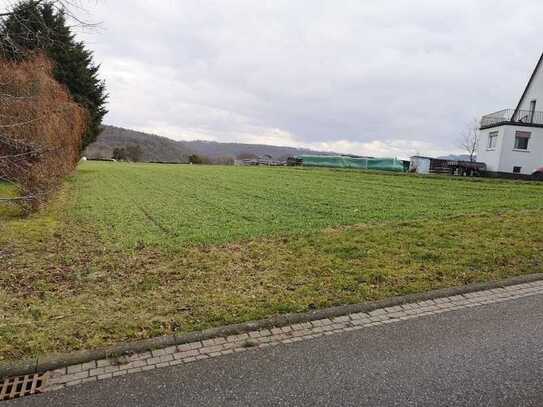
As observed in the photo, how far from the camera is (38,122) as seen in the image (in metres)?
11.2

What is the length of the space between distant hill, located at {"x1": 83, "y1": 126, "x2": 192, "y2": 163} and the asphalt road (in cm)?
6420

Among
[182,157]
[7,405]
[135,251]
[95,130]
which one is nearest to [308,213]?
[135,251]

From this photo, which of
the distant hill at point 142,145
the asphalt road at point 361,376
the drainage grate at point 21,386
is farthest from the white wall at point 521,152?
the distant hill at point 142,145

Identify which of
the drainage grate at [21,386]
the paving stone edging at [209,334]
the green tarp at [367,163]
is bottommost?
the drainage grate at [21,386]

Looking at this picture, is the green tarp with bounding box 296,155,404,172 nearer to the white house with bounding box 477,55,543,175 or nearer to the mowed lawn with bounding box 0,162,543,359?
the white house with bounding box 477,55,543,175

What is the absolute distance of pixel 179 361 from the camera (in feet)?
10.7

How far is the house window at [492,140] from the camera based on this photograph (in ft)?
90.8

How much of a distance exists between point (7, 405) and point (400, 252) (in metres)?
5.44

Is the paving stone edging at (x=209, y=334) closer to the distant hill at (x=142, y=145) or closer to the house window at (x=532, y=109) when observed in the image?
the house window at (x=532, y=109)

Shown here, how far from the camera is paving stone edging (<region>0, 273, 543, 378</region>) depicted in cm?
316

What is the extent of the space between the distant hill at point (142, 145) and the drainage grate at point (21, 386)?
63.6m

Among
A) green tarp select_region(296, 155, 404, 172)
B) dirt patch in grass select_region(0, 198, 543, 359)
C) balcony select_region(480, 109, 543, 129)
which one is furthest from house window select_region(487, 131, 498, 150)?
dirt patch in grass select_region(0, 198, 543, 359)

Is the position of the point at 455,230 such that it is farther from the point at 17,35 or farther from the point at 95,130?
the point at 95,130

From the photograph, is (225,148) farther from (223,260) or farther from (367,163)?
(223,260)
